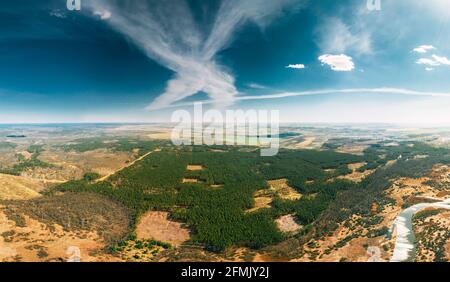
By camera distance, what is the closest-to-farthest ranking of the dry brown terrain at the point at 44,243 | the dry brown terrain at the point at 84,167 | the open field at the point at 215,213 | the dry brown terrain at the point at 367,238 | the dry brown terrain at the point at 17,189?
1. the dry brown terrain at the point at 367,238
2. the dry brown terrain at the point at 44,243
3. the open field at the point at 215,213
4. the dry brown terrain at the point at 17,189
5. the dry brown terrain at the point at 84,167

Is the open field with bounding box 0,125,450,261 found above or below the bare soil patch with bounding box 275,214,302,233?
above

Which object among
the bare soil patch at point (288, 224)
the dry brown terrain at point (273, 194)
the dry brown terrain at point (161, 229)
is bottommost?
the dry brown terrain at point (161, 229)

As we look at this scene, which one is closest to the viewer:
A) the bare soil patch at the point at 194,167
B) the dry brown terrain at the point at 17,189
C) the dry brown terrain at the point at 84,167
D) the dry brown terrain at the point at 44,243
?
the dry brown terrain at the point at 44,243

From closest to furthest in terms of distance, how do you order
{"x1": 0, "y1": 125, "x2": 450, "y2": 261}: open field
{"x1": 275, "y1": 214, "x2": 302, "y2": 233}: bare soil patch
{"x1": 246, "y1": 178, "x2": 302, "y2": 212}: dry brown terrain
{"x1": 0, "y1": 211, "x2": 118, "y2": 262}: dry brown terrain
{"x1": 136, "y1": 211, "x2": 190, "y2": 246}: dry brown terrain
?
{"x1": 0, "y1": 211, "x2": 118, "y2": 262}: dry brown terrain → {"x1": 0, "y1": 125, "x2": 450, "y2": 261}: open field → {"x1": 136, "y1": 211, "x2": 190, "y2": 246}: dry brown terrain → {"x1": 275, "y1": 214, "x2": 302, "y2": 233}: bare soil patch → {"x1": 246, "y1": 178, "x2": 302, "y2": 212}: dry brown terrain

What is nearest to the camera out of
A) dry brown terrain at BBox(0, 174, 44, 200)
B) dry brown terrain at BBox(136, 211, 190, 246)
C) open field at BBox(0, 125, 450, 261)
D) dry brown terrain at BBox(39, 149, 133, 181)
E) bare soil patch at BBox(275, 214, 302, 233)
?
open field at BBox(0, 125, 450, 261)

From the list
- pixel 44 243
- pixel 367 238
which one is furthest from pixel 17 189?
pixel 367 238

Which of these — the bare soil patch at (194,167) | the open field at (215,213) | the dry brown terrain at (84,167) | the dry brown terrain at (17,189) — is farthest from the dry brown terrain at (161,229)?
the dry brown terrain at (84,167)

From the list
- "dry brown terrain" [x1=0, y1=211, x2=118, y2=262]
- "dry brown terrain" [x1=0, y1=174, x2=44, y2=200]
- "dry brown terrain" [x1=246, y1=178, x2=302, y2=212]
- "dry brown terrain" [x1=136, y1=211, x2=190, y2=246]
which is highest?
"dry brown terrain" [x1=0, y1=174, x2=44, y2=200]

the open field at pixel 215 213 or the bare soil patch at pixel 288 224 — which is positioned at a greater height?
the open field at pixel 215 213

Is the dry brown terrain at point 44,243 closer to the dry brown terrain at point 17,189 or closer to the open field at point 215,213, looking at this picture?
the open field at point 215,213

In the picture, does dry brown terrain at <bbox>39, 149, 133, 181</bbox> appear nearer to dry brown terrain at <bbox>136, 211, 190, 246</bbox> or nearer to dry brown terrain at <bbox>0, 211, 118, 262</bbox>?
dry brown terrain at <bbox>136, 211, 190, 246</bbox>

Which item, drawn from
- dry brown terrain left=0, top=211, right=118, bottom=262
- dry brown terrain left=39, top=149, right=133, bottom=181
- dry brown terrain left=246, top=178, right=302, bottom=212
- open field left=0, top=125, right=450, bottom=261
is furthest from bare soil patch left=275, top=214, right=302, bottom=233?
dry brown terrain left=39, top=149, right=133, bottom=181
